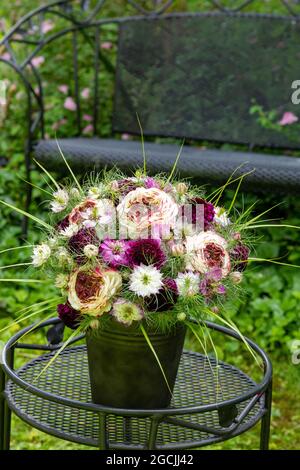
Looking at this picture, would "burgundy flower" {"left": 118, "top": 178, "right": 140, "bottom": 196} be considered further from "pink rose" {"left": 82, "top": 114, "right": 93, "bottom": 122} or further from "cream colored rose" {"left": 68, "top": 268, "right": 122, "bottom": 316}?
"pink rose" {"left": 82, "top": 114, "right": 93, "bottom": 122}

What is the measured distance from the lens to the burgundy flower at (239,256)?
1304 mm

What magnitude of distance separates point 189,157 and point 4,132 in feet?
3.90

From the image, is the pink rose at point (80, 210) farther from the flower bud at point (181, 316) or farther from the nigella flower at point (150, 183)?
the flower bud at point (181, 316)

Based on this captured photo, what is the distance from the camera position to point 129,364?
1259 mm

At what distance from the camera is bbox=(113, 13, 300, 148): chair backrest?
3.10 m

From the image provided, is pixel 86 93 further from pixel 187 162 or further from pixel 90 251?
pixel 90 251

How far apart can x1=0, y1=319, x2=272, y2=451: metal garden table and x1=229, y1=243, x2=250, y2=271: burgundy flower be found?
0.62 ft

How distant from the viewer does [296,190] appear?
247 cm

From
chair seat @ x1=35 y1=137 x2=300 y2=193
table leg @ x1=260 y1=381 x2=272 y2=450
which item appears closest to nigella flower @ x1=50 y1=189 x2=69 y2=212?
table leg @ x1=260 y1=381 x2=272 y2=450

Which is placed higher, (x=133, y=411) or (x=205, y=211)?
(x=205, y=211)

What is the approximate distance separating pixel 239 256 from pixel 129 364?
0.27m

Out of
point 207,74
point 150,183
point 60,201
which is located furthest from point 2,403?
→ point 207,74
